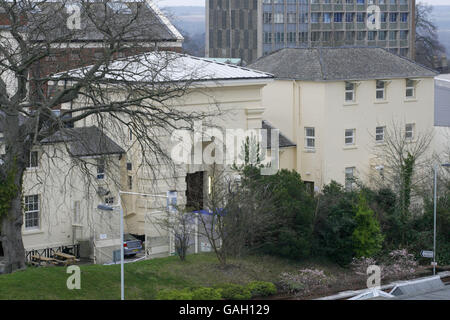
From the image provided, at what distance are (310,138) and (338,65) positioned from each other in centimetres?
487

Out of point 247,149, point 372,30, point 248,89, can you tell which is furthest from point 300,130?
point 372,30

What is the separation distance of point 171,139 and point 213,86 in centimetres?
358

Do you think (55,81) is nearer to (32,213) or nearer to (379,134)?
(32,213)

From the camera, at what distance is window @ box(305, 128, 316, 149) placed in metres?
47.9

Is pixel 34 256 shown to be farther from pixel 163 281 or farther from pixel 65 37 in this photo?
pixel 65 37

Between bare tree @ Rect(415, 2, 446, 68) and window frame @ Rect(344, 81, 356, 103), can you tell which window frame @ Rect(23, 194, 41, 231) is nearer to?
window frame @ Rect(344, 81, 356, 103)

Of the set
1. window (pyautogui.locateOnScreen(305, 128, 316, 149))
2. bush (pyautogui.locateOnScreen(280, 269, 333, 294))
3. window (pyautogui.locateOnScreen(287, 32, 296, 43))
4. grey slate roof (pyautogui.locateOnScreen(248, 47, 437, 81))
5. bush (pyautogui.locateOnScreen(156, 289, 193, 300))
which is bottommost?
bush (pyautogui.locateOnScreen(280, 269, 333, 294))

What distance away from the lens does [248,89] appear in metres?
38.9

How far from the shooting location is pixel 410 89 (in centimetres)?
5141

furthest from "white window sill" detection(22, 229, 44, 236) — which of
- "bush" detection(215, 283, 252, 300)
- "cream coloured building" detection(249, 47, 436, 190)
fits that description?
"cream coloured building" detection(249, 47, 436, 190)

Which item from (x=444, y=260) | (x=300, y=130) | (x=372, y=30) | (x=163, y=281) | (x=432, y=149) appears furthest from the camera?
(x=372, y=30)

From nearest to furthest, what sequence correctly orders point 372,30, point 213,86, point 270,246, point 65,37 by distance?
point 65,37 → point 270,246 → point 213,86 → point 372,30

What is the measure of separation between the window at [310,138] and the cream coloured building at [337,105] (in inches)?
2.3

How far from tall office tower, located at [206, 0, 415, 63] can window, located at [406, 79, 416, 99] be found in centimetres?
7564
